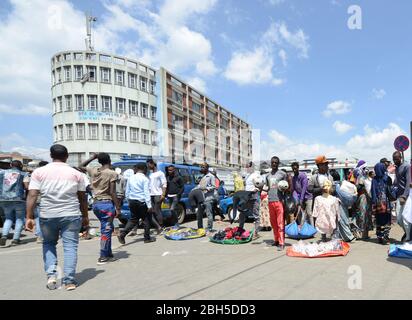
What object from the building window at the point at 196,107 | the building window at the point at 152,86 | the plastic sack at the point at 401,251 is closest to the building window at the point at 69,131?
the building window at the point at 152,86

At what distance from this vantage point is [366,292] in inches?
143

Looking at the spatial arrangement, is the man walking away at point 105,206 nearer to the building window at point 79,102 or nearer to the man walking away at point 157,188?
the man walking away at point 157,188

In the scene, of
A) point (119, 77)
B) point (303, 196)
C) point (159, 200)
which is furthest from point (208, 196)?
point (119, 77)

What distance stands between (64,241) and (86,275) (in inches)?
33.7

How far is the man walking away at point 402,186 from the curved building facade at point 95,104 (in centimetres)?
3684

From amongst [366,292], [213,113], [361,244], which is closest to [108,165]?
[366,292]

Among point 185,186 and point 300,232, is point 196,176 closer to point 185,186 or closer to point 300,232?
point 185,186

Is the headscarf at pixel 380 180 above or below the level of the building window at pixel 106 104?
below

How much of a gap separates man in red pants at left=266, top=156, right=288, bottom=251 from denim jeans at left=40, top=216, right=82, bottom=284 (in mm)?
3583

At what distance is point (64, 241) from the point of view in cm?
414

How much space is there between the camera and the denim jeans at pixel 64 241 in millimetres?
4059
